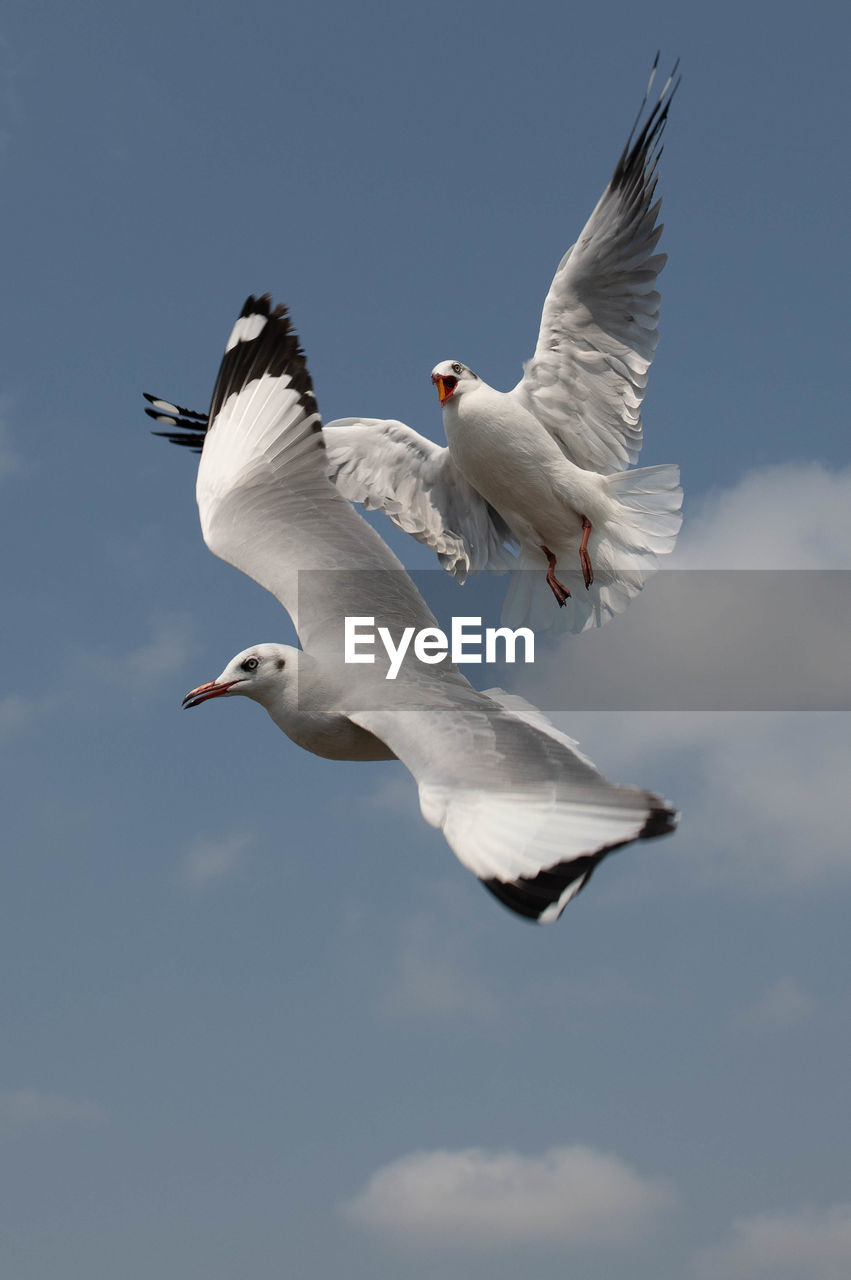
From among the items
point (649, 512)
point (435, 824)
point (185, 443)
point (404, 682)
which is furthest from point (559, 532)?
point (435, 824)

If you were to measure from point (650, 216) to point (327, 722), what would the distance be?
10.9ft

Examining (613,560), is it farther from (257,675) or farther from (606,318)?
(257,675)

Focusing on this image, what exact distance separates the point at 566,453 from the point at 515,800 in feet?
11.6

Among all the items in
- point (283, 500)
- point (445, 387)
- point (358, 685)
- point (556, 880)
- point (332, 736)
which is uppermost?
point (445, 387)

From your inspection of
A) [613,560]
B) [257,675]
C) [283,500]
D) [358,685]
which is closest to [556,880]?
[358,685]

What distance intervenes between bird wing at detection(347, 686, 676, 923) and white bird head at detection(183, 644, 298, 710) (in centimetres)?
63

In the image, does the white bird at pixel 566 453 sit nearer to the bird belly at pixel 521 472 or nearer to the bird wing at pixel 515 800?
the bird belly at pixel 521 472

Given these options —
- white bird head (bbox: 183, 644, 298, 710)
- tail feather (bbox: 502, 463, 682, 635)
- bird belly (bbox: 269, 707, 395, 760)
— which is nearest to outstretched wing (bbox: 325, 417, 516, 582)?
tail feather (bbox: 502, 463, 682, 635)

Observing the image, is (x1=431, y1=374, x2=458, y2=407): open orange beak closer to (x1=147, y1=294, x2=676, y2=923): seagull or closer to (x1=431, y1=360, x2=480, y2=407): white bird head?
(x1=431, y1=360, x2=480, y2=407): white bird head

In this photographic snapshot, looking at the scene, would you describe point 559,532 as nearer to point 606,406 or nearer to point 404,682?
point 606,406

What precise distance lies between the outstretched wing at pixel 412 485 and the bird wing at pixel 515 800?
2.65 metres

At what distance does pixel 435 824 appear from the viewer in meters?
4.18

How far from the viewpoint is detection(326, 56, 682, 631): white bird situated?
710cm

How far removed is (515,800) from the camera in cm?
424
